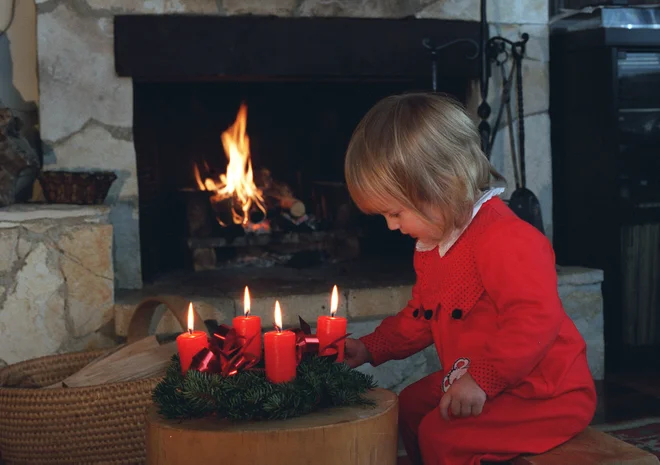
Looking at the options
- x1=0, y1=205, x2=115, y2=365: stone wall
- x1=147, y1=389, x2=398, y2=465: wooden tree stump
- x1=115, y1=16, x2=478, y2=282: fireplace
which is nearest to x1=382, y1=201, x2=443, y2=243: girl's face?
x1=147, y1=389, x2=398, y2=465: wooden tree stump

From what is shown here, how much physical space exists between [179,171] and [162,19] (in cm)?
83

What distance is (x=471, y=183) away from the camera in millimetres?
1749

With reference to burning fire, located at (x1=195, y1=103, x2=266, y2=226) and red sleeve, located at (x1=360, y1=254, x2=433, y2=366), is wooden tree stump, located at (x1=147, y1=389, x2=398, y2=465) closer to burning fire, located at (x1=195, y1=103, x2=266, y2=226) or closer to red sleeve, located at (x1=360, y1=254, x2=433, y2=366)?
red sleeve, located at (x1=360, y1=254, x2=433, y2=366)

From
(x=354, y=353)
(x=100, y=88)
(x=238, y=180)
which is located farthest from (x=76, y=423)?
(x=238, y=180)

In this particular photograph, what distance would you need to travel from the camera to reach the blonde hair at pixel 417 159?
1.69 meters

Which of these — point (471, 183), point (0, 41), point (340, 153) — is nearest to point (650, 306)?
point (340, 153)

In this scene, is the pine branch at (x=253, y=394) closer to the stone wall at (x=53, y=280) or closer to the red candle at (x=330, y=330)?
the red candle at (x=330, y=330)

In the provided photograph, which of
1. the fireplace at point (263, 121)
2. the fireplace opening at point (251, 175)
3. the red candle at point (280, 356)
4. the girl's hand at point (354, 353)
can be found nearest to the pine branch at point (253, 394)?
the red candle at point (280, 356)

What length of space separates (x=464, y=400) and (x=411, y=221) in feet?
1.19

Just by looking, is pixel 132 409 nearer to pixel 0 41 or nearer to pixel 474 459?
pixel 474 459

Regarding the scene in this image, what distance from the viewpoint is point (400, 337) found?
77.6 inches

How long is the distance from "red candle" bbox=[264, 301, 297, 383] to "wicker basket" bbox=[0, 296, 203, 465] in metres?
0.51

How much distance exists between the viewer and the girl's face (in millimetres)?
1737

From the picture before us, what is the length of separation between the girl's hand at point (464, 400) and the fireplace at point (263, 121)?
183 cm
